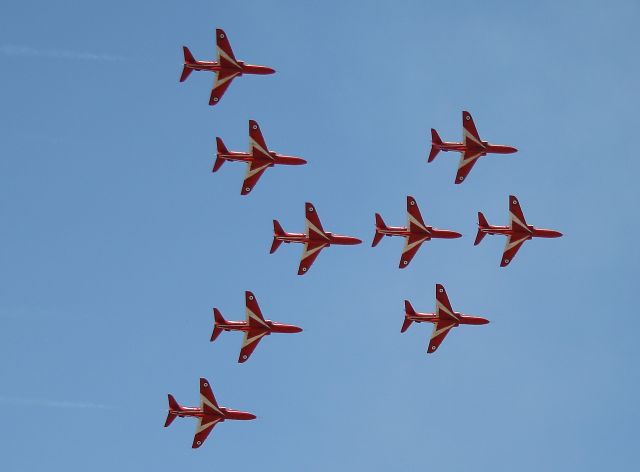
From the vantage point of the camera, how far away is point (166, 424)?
199625 millimetres
